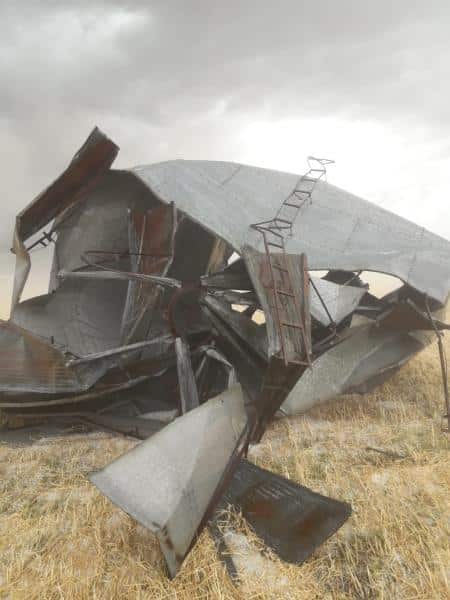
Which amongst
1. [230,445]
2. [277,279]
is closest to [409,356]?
[277,279]

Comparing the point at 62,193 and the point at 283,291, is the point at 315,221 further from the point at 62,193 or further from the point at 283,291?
the point at 62,193

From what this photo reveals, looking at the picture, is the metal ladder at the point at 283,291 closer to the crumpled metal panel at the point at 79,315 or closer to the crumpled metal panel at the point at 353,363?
the crumpled metal panel at the point at 353,363

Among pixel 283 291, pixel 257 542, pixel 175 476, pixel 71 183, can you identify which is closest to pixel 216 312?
pixel 283 291

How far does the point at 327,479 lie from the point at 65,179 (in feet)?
21.7

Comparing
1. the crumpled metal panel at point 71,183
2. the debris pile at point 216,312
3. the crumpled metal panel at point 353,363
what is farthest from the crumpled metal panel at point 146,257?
the crumpled metal panel at point 353,363

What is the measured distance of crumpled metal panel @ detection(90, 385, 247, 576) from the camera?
14.0 feet

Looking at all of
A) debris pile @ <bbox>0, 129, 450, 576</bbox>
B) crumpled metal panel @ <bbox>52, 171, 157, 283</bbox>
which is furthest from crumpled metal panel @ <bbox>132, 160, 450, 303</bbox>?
crumpled metal panel @ <bbox>52, 171, 157, 283</bbox>

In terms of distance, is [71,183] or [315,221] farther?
[315,221]

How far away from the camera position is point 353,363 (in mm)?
8664

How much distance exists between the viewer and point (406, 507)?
215 inches

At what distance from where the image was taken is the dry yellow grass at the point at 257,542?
4.35 m

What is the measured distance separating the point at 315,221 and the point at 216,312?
3129 millimetres

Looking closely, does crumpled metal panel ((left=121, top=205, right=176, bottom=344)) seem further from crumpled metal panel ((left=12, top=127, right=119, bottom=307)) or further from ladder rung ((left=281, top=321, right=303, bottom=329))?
ladder rung ((left=281, top=321, right=303, bottom=329))

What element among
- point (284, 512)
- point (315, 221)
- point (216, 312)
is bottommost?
point (284, 512)
